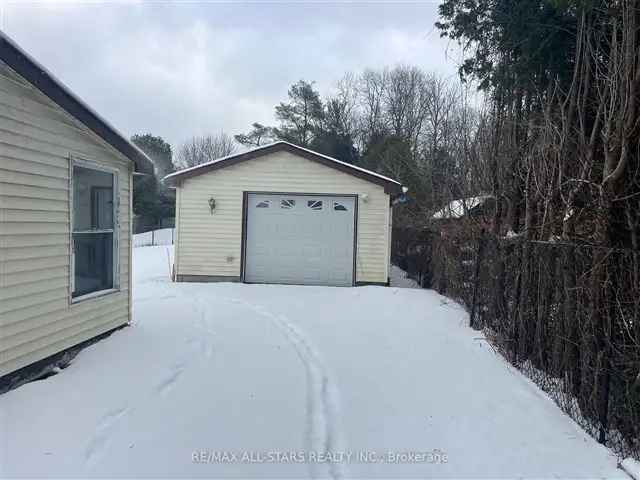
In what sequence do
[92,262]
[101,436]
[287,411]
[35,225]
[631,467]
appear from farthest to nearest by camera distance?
[92,262], [35,225], [287,411], [101,436], [631,467]

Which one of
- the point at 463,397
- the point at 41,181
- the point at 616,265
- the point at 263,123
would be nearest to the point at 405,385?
the point at 463,397

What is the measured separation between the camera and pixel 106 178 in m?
5.68

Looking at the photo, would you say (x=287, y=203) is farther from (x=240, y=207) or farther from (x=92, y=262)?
(x=92, y=262)

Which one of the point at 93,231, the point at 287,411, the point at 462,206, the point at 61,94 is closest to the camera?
the point at 287,411

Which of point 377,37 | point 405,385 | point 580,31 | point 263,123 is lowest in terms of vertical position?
point 405,385

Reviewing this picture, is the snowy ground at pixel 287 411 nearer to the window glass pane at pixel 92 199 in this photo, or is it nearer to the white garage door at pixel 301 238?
the window glass pane at pixel 92 199

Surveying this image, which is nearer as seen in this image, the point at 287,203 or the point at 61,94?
the point at 61,94

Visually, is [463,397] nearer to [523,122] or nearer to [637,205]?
[637,205]

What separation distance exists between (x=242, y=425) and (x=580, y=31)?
5498mm

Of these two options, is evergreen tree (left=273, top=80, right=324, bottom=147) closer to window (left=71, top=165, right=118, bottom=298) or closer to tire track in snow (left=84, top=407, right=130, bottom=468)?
window (left=71, top=165, right=118, bottom=298)

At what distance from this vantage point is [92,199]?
17.7ft

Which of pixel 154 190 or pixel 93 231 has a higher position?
pixel 154 190

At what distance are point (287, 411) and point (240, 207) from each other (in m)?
8.17

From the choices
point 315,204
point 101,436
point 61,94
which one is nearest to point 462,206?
point 315,204
